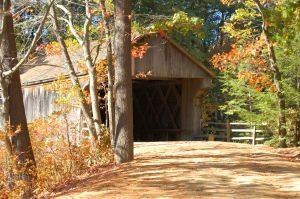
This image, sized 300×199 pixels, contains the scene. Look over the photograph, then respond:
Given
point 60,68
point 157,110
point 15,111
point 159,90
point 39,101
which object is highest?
point 60,68

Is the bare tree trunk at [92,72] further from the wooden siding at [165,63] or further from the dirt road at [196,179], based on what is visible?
the wooden siding at [165,63]

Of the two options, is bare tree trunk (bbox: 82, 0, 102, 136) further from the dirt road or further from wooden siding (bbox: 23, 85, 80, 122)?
wooden siding (bbox: 23, 85, 80, 122)

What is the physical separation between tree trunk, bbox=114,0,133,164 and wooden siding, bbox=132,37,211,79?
7.88 m

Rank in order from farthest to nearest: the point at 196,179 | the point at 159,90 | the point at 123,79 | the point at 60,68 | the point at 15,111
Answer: the point at 159,90
the point at 60,68
the point at 123,79
the point at 15,111
the point at 196,179

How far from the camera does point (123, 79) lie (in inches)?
448

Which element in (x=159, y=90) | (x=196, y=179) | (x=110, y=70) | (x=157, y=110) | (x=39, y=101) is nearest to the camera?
(x=196, y=179)

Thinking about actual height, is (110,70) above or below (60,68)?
below

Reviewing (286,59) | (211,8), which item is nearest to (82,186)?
(286,59)

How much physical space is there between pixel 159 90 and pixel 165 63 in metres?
5.09

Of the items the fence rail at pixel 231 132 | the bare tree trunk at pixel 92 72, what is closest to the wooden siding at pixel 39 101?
the fence rail at pixel 231 132

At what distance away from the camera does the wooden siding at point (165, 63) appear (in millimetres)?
19780

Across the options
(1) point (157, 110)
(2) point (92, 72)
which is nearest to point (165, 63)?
(1) point (157, 110)

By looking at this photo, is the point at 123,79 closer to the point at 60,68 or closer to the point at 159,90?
the point at 60,68

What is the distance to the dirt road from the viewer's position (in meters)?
7.79
